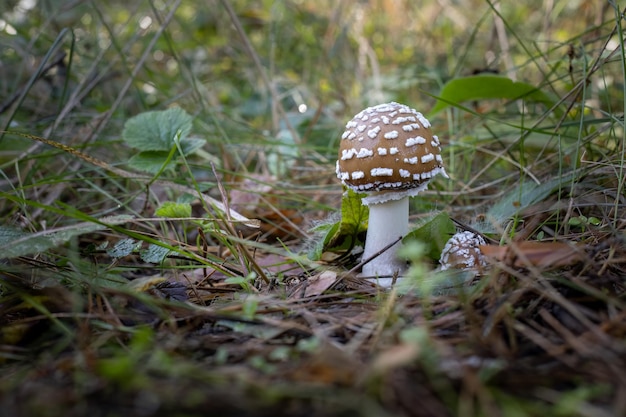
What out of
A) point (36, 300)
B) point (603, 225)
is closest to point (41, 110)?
point (36, 300)

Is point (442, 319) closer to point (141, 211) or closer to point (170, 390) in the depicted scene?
point (170, 390)

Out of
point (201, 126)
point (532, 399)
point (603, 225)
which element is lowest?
point (532, 399)

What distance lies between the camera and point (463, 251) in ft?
6.79

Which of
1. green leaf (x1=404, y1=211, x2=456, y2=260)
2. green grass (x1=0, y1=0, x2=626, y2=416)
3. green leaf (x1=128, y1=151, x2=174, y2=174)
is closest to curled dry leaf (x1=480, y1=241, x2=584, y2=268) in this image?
green grass (x1=0, y1=0, x2=626, y2=416)

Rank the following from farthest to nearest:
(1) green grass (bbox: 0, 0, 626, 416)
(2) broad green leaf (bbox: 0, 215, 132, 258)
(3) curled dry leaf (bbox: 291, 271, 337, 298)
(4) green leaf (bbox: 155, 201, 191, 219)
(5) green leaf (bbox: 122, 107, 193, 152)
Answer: (5) green leaf (bbox: 122, 107, 193, 152) → (4) green leaf (bbox: 155, 201, 191, 219) → (3) curled dry leaf (bbox: 291, 271, 337, 298) → (2) broad green leaf (bbox: 0, 215, 132, 258) → (1) green grass (bbox: 0, 0, 626, 416)

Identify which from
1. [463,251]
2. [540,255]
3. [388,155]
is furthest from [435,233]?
[540,255]

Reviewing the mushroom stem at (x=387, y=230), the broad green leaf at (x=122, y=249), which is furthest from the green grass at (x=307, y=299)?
the mushroom stem at (x=387, y=230)

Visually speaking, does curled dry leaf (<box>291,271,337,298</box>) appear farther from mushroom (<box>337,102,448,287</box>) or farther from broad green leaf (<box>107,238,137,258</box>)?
broad green leaf (<box>107,238,137,258</box>)

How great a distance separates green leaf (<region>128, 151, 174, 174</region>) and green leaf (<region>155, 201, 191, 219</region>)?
353 mm

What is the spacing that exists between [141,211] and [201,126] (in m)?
1.19

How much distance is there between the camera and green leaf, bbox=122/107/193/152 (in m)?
2.74

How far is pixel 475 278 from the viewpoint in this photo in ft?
6.15

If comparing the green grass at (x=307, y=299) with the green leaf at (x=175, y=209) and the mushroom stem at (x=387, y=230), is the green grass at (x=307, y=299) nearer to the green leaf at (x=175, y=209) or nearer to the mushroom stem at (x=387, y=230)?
the green leaf at (x=175, y=209)

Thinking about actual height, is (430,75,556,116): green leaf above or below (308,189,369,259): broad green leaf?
above
